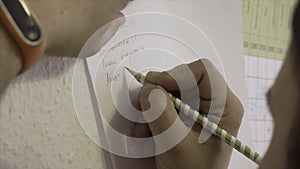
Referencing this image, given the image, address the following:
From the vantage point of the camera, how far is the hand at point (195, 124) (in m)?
0.48

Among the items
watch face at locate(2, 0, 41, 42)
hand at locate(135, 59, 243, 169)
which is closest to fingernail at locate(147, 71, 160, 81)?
hand at locate(135, 59, 243, 169)

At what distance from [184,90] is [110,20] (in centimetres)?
11

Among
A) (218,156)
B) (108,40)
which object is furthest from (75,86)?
(218,156)

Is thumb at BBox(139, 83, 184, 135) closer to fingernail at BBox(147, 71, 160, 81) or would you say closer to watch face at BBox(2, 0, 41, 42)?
fingernail at BBox(147, 71, 160, 81)

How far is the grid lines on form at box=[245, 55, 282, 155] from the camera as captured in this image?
0.66 meters

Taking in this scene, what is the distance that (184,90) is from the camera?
51cm

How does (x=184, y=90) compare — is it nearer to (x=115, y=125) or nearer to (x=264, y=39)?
(x=115, y=125)

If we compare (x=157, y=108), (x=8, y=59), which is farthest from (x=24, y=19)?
(x=157, y=108)

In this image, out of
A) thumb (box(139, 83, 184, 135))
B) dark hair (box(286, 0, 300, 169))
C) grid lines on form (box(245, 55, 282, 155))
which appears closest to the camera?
dark hair (box(286, 0, 300, 169))

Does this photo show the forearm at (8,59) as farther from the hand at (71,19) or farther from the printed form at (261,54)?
the printed form at (261,54)

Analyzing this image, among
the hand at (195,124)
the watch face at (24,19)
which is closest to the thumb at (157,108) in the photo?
the hand at (195,124)

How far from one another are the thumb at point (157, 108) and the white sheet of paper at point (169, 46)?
0.02m

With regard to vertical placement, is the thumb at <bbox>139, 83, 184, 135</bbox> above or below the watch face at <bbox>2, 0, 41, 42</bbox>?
below

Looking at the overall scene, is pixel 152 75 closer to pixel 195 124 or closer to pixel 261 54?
pixel 195 124
